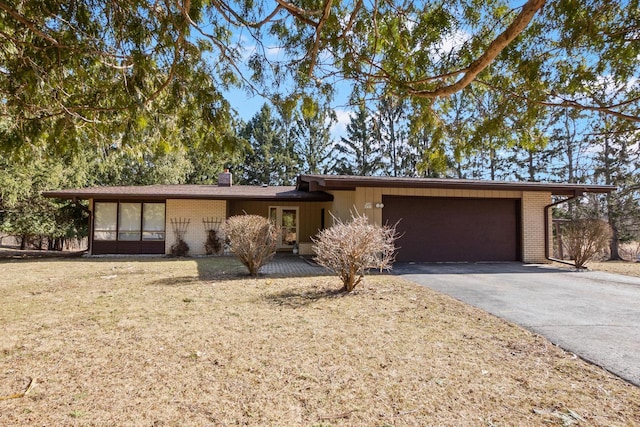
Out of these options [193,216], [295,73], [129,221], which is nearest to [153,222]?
[129,221]

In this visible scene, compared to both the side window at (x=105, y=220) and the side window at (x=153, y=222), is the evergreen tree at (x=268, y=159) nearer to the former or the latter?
the side window at (x=153, y=222)

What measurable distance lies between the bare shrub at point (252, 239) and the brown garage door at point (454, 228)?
4.52 m

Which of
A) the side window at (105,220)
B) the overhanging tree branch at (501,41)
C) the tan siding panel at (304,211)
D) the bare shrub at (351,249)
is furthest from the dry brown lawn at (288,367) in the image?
the tan siding panel at (304,211)

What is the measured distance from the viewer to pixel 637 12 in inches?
134

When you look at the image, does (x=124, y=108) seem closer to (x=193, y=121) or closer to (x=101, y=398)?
(x=193, y=121)

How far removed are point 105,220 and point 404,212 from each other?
38.5 ft

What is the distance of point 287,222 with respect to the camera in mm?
16781

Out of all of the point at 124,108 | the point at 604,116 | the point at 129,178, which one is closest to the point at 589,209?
the point at 604,116

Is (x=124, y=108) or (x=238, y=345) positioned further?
(x=124, y=108)

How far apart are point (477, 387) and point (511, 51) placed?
11.8ft


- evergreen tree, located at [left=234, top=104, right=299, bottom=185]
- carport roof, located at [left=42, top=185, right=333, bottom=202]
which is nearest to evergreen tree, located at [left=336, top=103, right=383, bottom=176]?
evergreen tree, located at [left=234, top=104, right=299, bottom=185]

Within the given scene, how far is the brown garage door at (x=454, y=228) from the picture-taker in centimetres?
1213

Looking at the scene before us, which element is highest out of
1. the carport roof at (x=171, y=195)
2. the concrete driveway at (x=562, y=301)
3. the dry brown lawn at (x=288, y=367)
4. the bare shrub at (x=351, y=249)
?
the carport roof at (x=171, y=195)

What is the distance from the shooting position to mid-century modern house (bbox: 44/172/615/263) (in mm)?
11711
